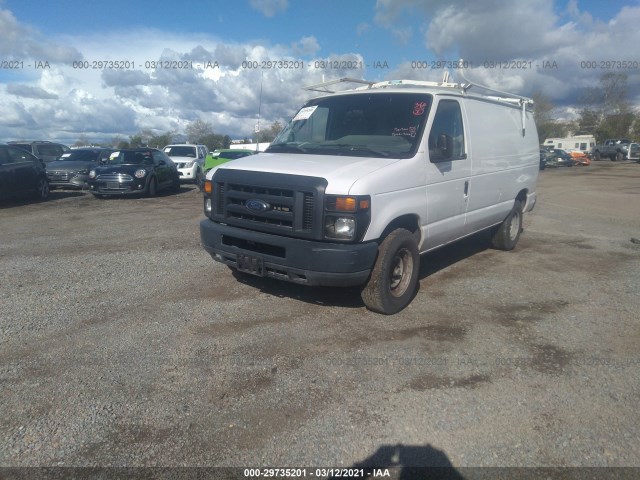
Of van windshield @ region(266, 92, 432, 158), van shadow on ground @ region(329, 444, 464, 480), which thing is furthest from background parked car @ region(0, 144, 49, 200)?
van shadow on ground @ region(329, 444, 464, 480)

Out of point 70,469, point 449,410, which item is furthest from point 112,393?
point 449,410

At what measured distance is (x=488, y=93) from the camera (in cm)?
685

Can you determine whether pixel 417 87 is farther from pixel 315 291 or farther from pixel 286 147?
pixel 315 291

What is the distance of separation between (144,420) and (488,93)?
6.11 meters

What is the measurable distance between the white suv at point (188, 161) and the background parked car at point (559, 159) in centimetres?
3193

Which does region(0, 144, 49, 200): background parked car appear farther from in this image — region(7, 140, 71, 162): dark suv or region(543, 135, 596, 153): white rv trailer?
region(543, 135, 596, 153): white rv trailer

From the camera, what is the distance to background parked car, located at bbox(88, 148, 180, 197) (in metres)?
13.9

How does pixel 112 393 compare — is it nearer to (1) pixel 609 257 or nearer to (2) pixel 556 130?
(1) pixel 609 257

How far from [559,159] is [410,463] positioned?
44452mm

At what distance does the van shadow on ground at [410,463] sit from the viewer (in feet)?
8.59

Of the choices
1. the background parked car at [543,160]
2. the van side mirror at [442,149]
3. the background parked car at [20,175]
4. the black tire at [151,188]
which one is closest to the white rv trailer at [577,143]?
the background parked car at [543,160]

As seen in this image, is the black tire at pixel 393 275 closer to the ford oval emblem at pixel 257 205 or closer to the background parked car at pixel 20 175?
the ford oval emblem at pixel 257 205

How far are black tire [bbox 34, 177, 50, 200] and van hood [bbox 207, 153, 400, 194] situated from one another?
35.9 ft

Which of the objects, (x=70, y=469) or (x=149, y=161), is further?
(x=149, y=161)
